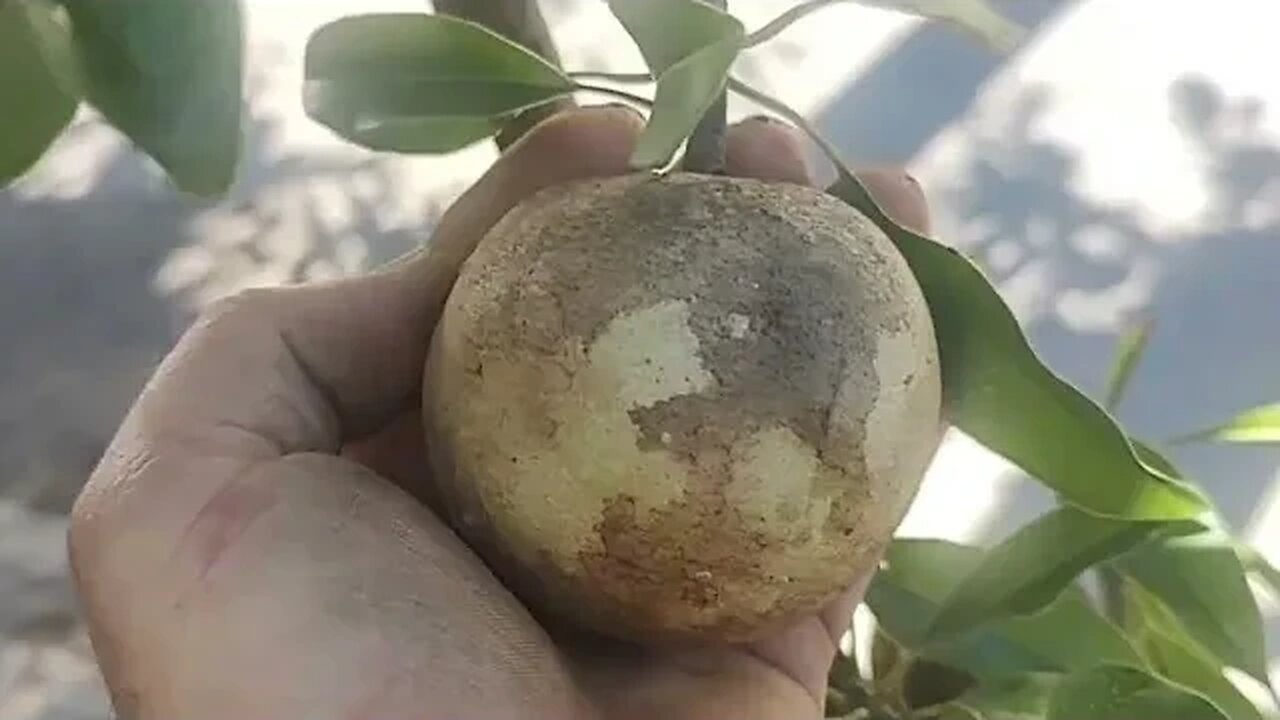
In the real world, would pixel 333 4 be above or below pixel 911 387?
below

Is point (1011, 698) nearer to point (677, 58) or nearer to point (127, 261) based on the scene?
point (677, 58)

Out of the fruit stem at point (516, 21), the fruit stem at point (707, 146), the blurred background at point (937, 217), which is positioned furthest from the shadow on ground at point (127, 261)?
the fruit stem at point (707, 146)

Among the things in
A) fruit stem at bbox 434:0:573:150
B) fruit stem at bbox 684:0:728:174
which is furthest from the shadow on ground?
fruit stem at bbox 684:0:728:174

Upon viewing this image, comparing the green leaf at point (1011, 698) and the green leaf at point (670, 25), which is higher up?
the green leaf at point (670, 25)

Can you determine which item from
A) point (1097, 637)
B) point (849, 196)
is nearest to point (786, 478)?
point (849, 196)

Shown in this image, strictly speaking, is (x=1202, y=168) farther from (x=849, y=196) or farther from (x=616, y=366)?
(x=616, y=366)

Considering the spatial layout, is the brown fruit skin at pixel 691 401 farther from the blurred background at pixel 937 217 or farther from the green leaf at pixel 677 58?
the blurred background at pixel 937 217

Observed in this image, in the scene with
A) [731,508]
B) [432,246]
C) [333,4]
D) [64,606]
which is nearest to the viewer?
[731,508]
